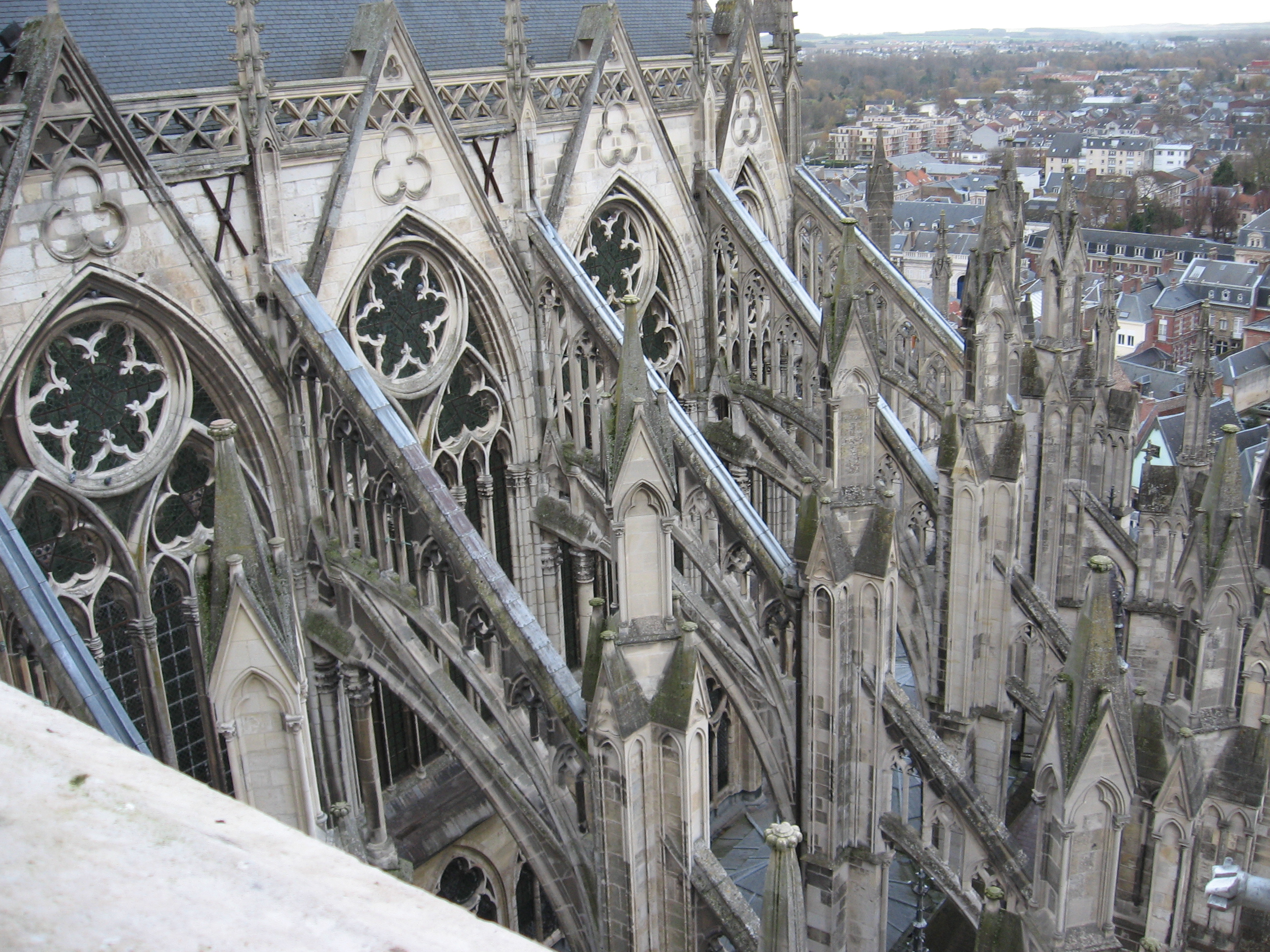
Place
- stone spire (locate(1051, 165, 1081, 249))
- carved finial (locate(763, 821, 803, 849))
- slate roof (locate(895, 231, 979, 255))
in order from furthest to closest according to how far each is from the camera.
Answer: slate roof (locate(895, 231, 979, 255)) → stone spire (locate(1051, 165, 1081, 249)) → carved finial (locate(763, 821, 803, 849))

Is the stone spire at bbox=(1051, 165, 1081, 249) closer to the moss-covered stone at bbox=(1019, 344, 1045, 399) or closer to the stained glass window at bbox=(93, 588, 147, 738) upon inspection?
the moss-covered stone at bbox=(1019, 344, 1045, 399)

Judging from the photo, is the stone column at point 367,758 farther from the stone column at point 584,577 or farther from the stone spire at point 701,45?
the stone spire at point 701,45

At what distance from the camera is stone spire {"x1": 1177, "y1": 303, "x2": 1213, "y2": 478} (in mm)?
19594

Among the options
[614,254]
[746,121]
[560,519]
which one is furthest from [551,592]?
[746,121]

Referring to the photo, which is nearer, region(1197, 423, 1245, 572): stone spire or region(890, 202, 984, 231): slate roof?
region(1197, 423, 1245, 572): stone spire

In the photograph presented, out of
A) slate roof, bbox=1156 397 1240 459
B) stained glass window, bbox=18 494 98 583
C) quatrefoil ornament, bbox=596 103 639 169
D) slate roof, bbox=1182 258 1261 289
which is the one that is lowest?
slate roof, bbox=1156 397 1240 459

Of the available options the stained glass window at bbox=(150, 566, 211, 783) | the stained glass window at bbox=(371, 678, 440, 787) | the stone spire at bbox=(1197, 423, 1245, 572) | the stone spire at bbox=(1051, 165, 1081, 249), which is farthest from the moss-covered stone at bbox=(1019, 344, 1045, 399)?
the stained glass window at bbox=(150, 566, 211, 783)

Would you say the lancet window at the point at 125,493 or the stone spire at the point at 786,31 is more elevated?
the stone spire at the point at 786,31

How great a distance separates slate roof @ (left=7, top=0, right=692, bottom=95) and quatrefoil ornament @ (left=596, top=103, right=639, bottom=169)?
1397 mm

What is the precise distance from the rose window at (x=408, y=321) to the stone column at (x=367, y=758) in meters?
3.81

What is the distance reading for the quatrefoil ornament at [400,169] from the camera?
14172 mm

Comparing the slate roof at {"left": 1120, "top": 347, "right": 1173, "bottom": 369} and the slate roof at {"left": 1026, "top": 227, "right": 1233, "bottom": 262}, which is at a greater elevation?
the slate roof at {"left": 1026, "top": 227, "right": 1233, "bottom": 262}

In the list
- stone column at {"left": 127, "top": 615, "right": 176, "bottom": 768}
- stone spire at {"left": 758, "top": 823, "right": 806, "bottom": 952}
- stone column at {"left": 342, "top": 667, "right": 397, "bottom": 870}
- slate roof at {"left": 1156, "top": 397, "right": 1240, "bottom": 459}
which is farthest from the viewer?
slate roof at {"left": 1156, "top": 397, "right": 1240, "bottom": 459}

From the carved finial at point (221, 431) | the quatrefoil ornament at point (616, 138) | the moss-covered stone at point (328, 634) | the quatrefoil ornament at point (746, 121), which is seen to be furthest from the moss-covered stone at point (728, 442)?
the carved finial at point (221, 431)
